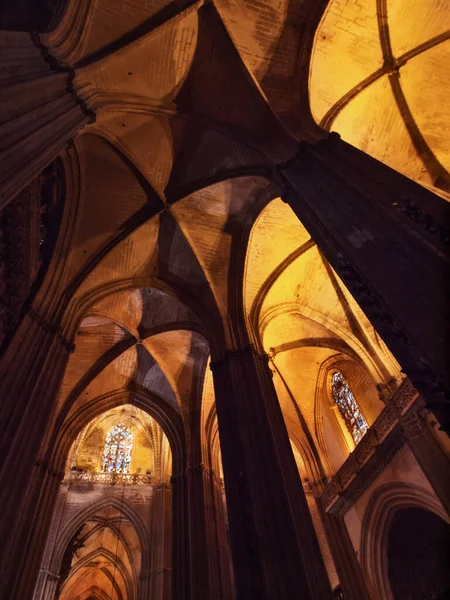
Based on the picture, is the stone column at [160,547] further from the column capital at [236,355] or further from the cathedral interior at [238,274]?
the column capital at [236,355]

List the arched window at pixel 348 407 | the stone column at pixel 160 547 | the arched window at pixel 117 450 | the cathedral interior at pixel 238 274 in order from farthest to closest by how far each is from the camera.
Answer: the arched window at pixel 117 450 → the stone column at pixel 160 547 → the arched window at pixel 348 407 → the cathedral interior at pixel 238 274

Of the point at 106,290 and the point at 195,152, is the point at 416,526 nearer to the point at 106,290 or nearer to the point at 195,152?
the point at 106,290

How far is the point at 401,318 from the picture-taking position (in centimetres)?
359

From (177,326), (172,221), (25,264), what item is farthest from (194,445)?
(25,264)

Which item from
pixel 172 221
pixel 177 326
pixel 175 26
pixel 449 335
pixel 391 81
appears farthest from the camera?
pixel 177 326

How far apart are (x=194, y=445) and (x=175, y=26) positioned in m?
10.4

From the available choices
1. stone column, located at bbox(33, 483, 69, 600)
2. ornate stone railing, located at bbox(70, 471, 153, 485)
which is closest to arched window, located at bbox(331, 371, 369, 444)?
ornate stone railing, located at bbox(70, 471, 153, 485)

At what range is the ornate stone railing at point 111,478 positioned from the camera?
1492 centimetres

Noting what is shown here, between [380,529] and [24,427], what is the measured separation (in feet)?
30.0

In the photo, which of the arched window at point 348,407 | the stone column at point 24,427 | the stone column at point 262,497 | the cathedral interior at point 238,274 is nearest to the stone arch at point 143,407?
the cathedral interior at point 238,274

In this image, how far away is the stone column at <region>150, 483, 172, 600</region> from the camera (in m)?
12.4

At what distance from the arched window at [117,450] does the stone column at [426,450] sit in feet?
37.8

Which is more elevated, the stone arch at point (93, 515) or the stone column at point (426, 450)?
the stone arch at point (93, 515)

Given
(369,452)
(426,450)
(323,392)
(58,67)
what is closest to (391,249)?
(58,67)
